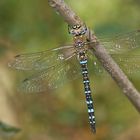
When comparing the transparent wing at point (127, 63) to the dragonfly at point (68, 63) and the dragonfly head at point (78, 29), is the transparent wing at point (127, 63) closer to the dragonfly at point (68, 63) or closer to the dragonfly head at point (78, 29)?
the dragonfly at point (68, 63)

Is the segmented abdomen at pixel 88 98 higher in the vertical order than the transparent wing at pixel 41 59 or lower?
lower

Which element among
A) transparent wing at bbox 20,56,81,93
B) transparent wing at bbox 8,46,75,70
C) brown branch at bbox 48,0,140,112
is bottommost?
brown branch at bbox 48,0,140,112

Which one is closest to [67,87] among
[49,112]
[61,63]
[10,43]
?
[49,112]

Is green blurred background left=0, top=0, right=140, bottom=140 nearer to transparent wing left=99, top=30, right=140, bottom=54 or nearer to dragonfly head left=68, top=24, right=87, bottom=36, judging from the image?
transparent wing left=99, top=30, right=140, bottom=54

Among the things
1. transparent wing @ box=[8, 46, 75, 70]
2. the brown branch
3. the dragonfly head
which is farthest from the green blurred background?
the brown branch

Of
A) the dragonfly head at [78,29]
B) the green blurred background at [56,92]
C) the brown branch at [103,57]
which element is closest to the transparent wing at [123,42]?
the dragonfly head at [78,29]

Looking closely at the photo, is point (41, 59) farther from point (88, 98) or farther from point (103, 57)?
point (103, 57)

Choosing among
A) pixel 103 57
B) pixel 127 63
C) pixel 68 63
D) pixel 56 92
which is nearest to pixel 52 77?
pixel 68 63

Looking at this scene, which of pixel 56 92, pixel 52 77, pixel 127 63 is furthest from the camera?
pixel 56 92
